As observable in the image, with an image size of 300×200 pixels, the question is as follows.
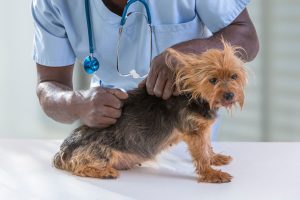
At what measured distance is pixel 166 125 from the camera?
947mm

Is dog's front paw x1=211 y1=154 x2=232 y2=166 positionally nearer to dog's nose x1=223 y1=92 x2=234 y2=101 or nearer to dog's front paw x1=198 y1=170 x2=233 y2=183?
dog's front paw x1=198 y1=170 x2=233 y2=183

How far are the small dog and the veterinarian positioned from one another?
116 mm

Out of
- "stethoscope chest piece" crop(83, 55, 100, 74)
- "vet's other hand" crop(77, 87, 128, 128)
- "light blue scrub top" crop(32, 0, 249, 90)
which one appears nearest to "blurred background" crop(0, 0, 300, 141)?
"light blue scrub top" crop(32, 0, 249, 90)

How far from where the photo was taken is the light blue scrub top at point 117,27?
3.94 feet

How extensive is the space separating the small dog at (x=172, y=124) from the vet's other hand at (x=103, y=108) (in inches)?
0.5

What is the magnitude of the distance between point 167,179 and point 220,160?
14 cm

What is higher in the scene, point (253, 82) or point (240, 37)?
point (240, 37)

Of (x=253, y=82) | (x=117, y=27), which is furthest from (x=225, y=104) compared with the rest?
(x=253, y=82)

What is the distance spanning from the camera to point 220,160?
41.4 inches

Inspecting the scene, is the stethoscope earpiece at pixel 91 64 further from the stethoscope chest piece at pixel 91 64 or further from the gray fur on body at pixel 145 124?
the gray fur on body at pixel 145 124

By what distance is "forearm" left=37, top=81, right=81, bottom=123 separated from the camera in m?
1.09

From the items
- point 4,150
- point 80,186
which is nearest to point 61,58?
point 4,150

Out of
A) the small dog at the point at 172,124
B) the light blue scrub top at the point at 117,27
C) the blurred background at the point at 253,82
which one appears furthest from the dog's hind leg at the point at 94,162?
the blurred background at the point at 253,82

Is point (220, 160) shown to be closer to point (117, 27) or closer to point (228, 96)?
point (228, 96)
